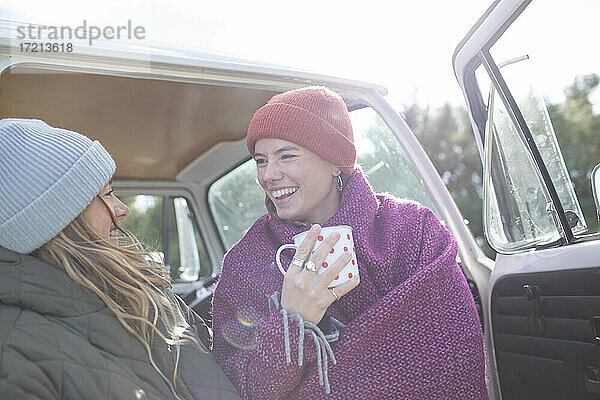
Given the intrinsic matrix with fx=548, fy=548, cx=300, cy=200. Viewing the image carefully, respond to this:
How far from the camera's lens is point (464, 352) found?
1.68 metres

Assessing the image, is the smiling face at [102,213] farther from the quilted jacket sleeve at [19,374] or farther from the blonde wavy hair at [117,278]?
the quilted jacket sleeve at [19,374]

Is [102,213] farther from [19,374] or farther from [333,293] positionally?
[333,293]

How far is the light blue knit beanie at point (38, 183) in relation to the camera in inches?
51.3

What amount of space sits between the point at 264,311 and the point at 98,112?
1539mm

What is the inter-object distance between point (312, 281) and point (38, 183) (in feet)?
2.33

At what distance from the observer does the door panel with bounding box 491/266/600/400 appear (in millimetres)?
1575

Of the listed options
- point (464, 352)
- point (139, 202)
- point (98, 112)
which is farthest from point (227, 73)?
point (139, 202)

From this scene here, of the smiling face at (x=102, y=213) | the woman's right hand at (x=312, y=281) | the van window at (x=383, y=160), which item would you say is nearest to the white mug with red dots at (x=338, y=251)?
the woman's right hand at (x=312, y=281)

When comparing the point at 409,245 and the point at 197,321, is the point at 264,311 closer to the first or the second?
the point at 197,321

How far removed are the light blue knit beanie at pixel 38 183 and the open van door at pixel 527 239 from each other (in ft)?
4.38

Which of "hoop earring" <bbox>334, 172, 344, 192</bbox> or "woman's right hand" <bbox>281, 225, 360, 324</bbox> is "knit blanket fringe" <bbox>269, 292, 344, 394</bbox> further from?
"hoop earring" <bbox>334, 172, 344, 192</bbox>

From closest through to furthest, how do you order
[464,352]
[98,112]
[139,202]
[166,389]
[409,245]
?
[166,389] < [464,352] < [409,245] < [98,112] < [139,202]

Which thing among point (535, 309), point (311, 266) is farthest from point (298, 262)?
point (535, 309)

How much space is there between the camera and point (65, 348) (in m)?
1.17
